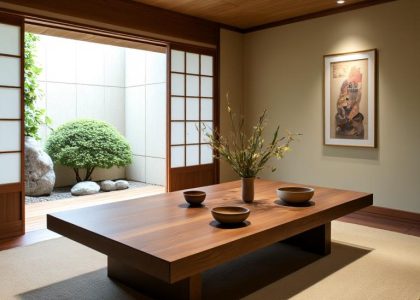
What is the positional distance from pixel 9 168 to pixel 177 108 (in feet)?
7.03

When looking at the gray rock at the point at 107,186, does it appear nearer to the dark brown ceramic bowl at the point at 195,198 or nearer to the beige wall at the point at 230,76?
the beige wall at the point at 230,76

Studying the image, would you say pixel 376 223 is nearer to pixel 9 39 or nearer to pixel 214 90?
pixel 214 90

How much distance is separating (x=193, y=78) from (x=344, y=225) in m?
2.60

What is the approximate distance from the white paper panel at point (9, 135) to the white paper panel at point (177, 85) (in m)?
1.95

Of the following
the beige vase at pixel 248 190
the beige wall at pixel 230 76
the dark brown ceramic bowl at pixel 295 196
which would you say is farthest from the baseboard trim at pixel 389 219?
the beige wall at pixel 230 76

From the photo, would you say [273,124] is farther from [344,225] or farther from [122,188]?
[122,188]

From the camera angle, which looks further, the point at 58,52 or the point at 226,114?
the point at 58,52

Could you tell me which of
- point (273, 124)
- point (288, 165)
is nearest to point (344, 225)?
point (288, 165)

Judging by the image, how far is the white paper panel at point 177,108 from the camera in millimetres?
5018

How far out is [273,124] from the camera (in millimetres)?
5367

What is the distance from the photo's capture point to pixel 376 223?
3982 millimetres

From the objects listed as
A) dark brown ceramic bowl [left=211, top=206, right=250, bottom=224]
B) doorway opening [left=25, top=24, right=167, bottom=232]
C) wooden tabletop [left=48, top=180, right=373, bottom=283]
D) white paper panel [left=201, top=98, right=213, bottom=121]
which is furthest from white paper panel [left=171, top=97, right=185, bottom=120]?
dark brown ceramic bowl [left=211, top=206, right=250, bottom=224]

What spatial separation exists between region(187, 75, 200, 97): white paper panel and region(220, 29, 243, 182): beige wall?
38cm

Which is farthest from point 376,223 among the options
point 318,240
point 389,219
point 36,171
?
point 36,171
